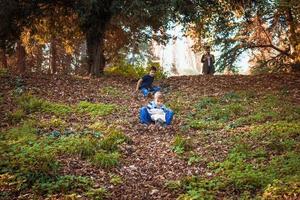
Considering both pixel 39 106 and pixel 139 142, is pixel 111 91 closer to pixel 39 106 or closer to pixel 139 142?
pixel 39 106

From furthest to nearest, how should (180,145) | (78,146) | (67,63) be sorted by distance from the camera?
(67,63) → (180,145) → (78,146)

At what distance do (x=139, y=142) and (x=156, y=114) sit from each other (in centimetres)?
150

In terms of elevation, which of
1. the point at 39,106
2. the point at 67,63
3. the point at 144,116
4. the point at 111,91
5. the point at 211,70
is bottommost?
the point at 144,116

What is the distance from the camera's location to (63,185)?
756 centimetres

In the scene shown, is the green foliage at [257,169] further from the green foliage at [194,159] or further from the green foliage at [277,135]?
the green foliage at [194,159]

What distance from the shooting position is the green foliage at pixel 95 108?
13.6m

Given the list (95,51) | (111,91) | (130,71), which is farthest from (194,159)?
(130,71)

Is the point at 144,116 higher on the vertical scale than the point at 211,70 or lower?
lower

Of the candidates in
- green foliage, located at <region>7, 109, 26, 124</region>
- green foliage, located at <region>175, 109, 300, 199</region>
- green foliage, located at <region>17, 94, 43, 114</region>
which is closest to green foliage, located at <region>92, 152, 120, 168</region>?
green foliage, located at <region>175, 109, 300, 199</region>

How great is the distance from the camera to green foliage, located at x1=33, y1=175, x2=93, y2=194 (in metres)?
7.43

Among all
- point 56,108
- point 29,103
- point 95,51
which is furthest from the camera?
point 95,51

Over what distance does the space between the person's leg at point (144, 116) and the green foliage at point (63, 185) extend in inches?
172

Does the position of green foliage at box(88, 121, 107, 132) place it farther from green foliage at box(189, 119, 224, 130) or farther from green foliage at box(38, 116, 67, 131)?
green foliage at box(189, 119, 224, 130)

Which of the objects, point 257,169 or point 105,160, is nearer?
point 257,169
